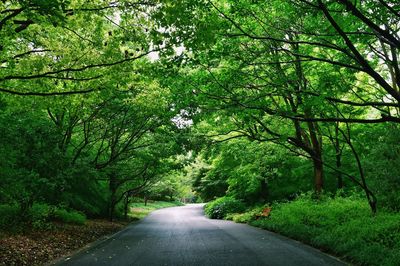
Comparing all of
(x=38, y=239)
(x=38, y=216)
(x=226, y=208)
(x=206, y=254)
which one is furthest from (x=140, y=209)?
(x=206, y=254)

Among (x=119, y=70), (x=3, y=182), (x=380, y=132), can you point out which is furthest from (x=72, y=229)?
(x=380, y=132)

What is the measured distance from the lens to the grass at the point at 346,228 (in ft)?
28.3

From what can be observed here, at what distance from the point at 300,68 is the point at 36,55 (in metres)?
8.35

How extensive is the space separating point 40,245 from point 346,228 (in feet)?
31.7

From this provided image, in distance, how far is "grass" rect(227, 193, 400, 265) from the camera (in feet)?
28.3

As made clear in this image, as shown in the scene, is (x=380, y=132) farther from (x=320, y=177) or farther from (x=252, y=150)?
(x=252, y=150)

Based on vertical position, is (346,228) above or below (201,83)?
below

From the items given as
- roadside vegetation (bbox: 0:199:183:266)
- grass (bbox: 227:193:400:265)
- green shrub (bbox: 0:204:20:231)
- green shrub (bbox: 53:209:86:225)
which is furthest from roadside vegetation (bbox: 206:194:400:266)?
green shrub (bbox: 0:204:20:231)

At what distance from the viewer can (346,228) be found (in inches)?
439

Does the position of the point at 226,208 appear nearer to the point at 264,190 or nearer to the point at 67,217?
the point at 264,190

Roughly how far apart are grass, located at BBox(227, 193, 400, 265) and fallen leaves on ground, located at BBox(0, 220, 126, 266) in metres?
8.17

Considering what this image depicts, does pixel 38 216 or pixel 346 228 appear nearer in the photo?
pixel 346 228

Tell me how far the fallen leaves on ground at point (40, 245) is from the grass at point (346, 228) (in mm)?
8167

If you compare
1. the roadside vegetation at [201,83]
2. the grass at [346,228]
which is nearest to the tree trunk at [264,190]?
the roadside vegetation at [201,83]
